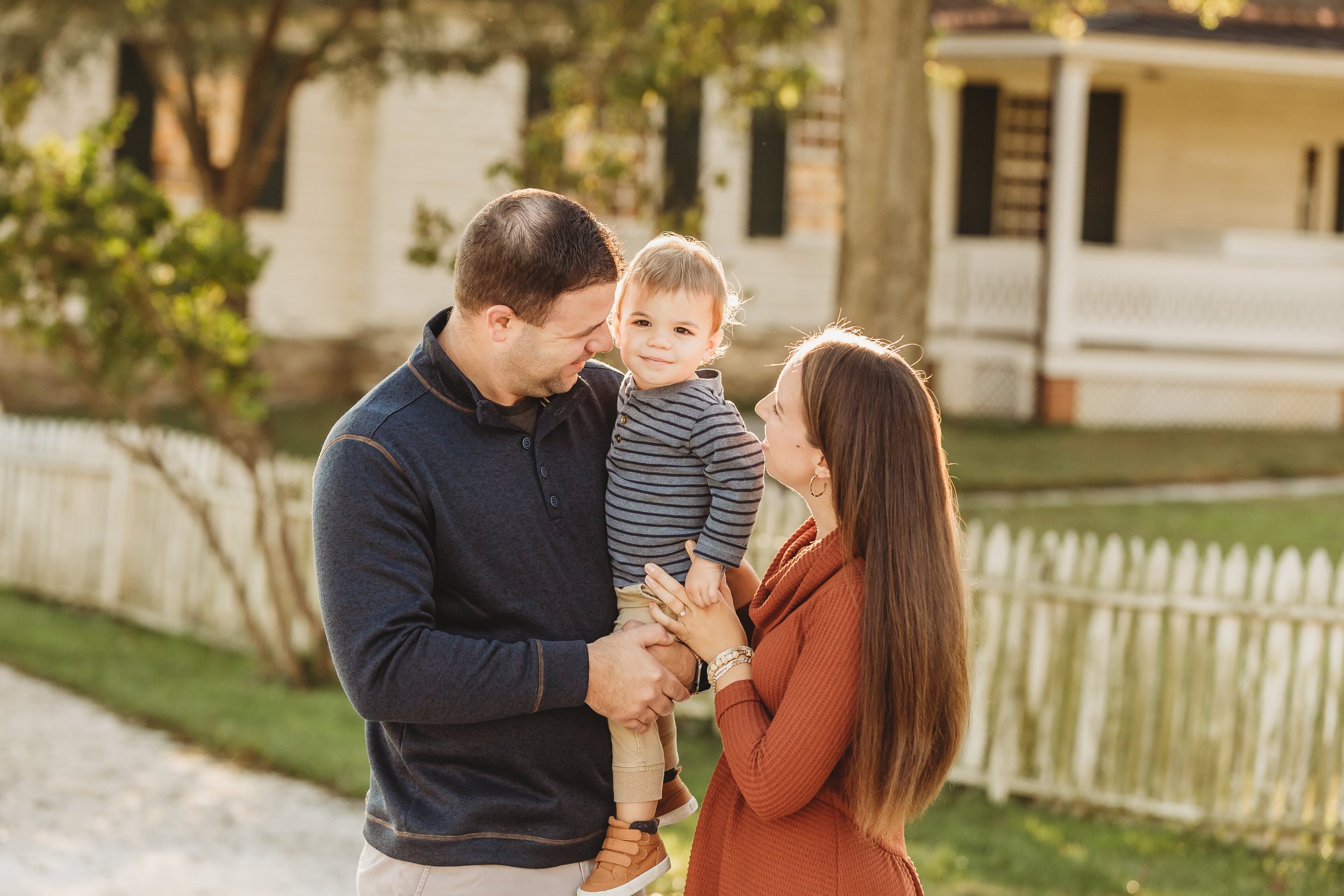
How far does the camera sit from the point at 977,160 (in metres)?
18.1

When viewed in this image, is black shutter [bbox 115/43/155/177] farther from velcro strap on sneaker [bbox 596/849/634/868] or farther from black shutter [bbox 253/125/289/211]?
velcro strap on sneaker [bbox 596/849/634/868]

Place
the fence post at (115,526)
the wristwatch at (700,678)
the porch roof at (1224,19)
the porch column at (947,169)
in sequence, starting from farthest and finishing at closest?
1. the porch column at (947,169)
2. the porch roof at (1224,19)
3. the fence post at (115,526)
4. the wristwatch at (700,678)

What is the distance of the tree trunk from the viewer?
731cm

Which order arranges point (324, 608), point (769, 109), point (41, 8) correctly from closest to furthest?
point (324, 608) → point (41, 8) → point (769, 109)

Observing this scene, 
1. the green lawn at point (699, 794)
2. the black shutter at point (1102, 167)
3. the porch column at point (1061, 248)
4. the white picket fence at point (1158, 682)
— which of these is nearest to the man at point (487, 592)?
the green lawn at point (699, 794)

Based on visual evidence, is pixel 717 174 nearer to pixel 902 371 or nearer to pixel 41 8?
pixel 902 371

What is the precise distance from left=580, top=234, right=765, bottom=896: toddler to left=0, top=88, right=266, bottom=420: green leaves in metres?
5.19

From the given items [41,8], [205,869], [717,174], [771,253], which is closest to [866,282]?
[717,174]

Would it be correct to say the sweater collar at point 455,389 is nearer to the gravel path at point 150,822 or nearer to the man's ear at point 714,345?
the man's ear at point 714,345

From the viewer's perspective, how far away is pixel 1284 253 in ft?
55.5

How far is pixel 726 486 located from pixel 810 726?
0.49 metres

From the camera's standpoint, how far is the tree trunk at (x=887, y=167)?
24.0 feet

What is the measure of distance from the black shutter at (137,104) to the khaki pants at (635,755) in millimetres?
16744

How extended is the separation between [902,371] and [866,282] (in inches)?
194
